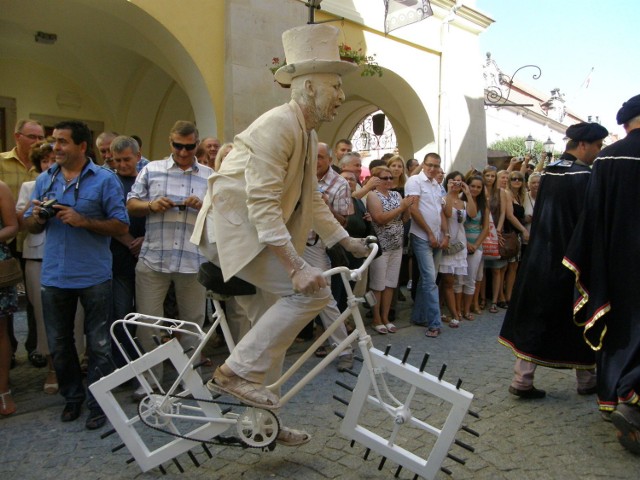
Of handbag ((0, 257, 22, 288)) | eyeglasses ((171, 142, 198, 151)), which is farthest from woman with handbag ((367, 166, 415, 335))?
handbag ((0, 257, 22, 288))

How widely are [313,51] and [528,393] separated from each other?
2979 mm

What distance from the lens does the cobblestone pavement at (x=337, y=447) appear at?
304 cm

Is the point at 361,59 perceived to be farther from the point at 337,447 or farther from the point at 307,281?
the point at 307,281

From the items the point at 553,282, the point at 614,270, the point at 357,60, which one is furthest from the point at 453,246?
the point at 357,60

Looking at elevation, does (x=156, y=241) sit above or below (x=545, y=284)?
above

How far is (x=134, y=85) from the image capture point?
1069 centimetres

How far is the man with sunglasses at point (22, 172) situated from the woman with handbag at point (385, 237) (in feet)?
11.1

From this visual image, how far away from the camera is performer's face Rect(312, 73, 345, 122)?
9.16ft

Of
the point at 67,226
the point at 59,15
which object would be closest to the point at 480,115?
the point at 59,15

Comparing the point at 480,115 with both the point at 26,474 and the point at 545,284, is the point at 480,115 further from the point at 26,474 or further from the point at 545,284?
the point at 26,474

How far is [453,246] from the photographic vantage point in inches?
267

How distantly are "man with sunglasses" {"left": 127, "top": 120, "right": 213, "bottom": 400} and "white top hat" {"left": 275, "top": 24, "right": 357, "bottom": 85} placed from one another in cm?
170

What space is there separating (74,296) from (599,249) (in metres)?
3.45

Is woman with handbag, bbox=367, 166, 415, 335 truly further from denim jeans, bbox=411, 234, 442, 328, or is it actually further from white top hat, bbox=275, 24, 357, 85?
white top hat, bbox=275, 24, 357, 85
